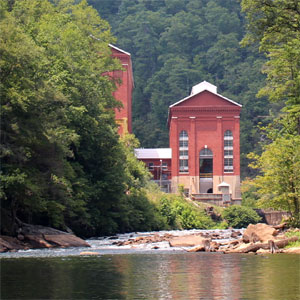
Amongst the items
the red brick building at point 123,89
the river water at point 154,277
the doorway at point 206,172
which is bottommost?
the river water at point 154,277

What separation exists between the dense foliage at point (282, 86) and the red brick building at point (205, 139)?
205ft

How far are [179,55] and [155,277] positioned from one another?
140m

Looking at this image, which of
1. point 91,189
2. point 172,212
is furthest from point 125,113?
point 91,189

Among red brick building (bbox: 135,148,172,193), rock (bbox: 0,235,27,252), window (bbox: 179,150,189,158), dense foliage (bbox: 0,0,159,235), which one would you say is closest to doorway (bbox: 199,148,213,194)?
window (bbox: 179,150,189,158)

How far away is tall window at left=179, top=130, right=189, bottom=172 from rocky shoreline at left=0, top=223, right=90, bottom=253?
2587 inches

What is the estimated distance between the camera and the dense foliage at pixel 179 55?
140 m

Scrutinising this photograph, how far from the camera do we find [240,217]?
70125mm

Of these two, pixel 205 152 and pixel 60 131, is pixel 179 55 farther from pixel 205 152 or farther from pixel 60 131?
pixel 60 131

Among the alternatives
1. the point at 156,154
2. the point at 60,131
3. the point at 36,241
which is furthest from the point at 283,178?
the point at 156,154

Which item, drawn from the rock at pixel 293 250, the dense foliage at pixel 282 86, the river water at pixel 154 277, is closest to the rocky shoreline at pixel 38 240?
the river water at pixel 154 277

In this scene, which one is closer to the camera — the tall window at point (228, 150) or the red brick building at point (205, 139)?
the red brick building at point (205, 139)

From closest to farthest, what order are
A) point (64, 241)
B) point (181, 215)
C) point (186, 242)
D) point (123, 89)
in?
point (186, 242) < point (64, 241) < point (181, 215) < point (123, 89)

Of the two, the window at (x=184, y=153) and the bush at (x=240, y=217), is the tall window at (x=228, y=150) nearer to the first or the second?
the window at (x=184, y=153)

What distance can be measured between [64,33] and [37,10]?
5.61 metres
